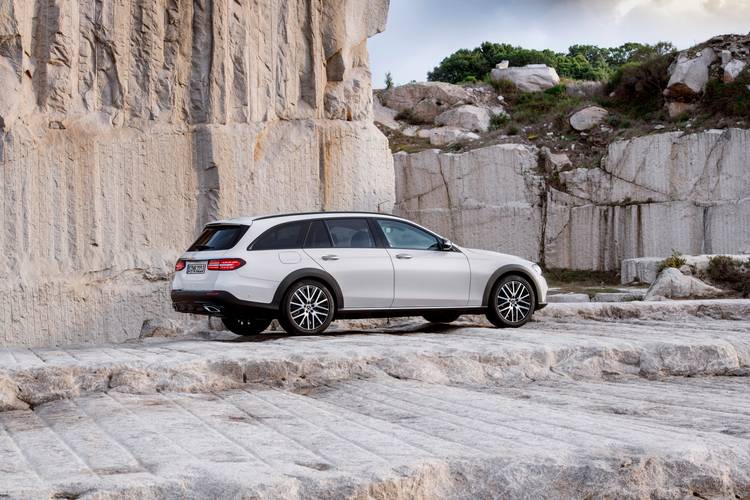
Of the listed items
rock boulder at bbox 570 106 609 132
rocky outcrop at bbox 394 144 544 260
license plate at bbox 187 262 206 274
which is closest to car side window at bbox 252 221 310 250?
license plate at bbox 187 262 206 274

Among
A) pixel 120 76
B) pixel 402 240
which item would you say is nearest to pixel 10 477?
pixel 402 240

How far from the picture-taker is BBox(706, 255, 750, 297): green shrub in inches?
771

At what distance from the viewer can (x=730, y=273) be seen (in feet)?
66.0

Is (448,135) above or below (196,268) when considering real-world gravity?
above

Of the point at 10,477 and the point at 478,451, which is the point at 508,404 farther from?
the point at 10,477

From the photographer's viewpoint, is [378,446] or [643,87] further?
[643,87]

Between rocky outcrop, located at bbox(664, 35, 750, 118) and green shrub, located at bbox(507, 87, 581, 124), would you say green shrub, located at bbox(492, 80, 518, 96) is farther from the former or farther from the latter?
rocky outcrop, located at bbox(664, 35, 750, 118)

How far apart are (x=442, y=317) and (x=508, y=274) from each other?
1.15m

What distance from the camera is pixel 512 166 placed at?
32.4m

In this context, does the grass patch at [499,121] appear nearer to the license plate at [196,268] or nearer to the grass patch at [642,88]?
the grass patch at [642,88]

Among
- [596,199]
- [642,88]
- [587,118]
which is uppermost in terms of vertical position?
[642,88]

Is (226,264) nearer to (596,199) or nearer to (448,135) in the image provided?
(596,199)

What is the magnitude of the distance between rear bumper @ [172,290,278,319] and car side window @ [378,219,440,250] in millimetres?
1813

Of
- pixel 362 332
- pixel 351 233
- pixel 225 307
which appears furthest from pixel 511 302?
pixel 225 307
